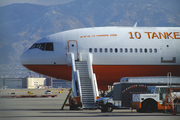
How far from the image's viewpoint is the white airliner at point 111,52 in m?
38.1

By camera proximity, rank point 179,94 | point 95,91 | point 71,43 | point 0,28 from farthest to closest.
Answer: point 71,43 → point 95,91 → point 179,94 → point 0,28

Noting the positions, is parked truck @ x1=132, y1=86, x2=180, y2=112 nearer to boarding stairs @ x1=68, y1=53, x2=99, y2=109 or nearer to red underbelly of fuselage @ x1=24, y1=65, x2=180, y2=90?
boarding stairs @ x1=68, y1=53, x2=99, y2=109

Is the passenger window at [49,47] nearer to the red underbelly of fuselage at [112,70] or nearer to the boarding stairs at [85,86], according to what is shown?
A: the red underbelly of fuselage at [112,70]

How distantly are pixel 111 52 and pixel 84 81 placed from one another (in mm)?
5171

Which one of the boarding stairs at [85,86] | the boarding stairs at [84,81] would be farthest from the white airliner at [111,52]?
the boarding stairs at [85,86]

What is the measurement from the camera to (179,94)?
2720cm

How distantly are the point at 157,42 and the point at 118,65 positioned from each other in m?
4.99

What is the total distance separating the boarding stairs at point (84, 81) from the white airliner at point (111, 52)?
1129mm

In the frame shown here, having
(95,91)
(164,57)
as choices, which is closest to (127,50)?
(164,57)

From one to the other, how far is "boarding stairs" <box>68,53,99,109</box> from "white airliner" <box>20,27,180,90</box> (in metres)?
1.13

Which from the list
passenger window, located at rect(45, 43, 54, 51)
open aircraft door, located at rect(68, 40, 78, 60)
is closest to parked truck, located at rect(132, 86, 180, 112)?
open aircraft door, located at rect(68, 40, 78, 60)

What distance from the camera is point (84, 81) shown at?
3497 centimetres

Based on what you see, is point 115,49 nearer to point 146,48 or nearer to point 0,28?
point 146,48

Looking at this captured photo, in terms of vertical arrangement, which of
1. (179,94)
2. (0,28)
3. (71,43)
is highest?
(71,43)
